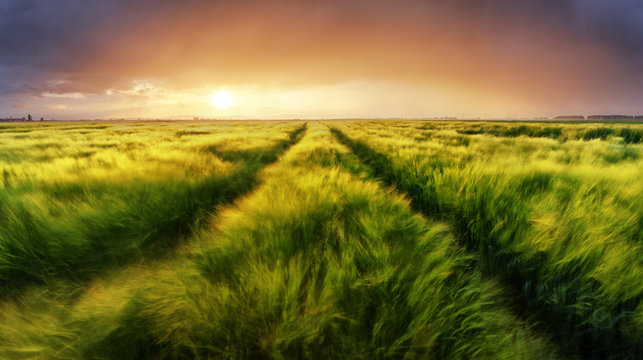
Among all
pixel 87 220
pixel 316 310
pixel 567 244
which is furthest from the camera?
pixel 87 220

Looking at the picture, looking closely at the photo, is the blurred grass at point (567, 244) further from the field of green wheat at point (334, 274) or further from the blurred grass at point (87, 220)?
the blurred grass at point (87, 220)

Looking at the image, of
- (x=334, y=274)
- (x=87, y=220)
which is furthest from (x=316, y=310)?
(x=87, y=220)

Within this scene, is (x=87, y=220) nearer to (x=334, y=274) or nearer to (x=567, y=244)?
(x=334, y=274)

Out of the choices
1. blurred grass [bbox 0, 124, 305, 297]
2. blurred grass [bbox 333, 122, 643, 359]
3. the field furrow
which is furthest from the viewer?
blurred grass [bbox 0, 124, 305, 297]

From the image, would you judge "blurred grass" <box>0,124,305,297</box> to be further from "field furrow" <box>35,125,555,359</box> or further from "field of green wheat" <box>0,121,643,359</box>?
"field furrow" <box>35,125,555,359</box>

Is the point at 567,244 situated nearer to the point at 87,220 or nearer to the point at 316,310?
the point at 316,310

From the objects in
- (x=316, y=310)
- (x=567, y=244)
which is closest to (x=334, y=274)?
(x=316, y=310)

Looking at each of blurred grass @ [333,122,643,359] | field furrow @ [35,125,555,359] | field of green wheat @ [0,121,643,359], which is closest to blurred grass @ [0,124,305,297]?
field of green wheat @ [0,121,643,359]

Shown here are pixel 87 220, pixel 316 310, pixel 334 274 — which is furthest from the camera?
pixel 87 220

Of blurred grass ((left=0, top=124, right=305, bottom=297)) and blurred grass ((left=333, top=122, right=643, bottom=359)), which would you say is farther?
blurred grass ((left=0, top=124, right=305, bottom=297))

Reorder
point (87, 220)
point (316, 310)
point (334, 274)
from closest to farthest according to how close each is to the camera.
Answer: point (316, 310) < point (334, 274) < point (87, 220)

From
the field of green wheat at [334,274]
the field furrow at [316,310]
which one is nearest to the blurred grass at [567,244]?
the field of green wheat at [334,274]

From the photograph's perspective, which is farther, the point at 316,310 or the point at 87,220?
the point at 87,220

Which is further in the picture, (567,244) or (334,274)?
(567,244)
